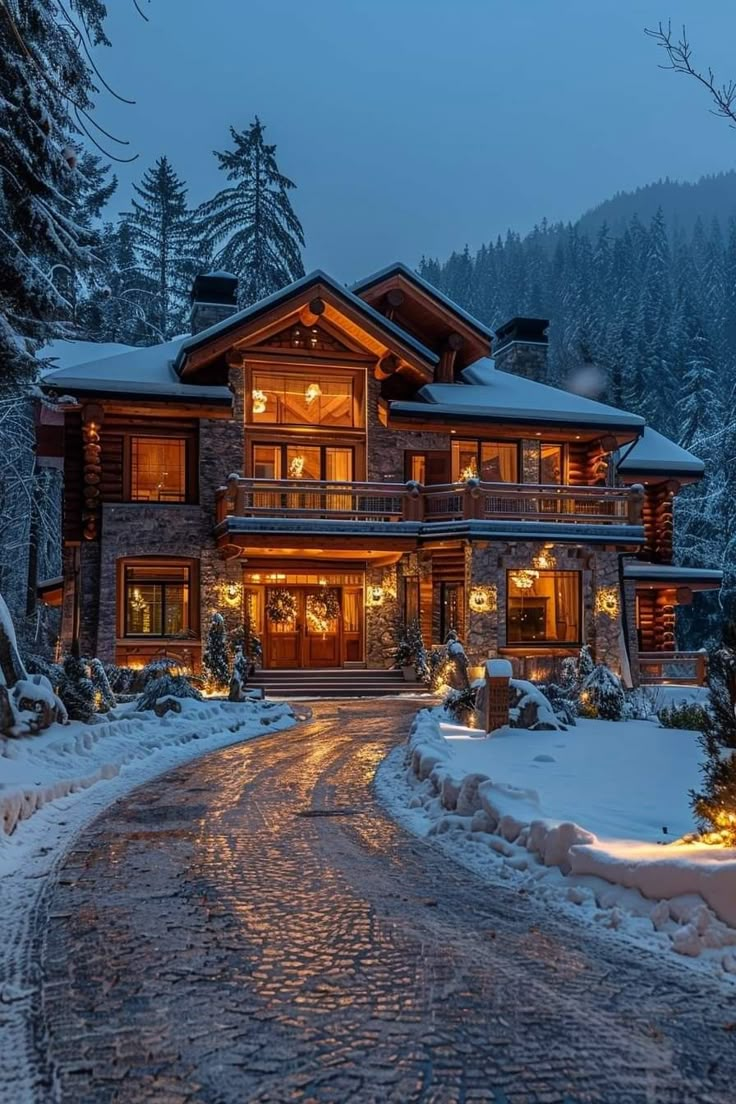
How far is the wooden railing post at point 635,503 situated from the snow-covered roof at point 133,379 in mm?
10849

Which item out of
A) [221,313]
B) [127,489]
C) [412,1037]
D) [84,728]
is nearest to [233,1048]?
[412,1037]

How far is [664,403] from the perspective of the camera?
2211 inches

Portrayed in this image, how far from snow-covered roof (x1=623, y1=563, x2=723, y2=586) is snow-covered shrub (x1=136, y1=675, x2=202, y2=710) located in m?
15.1

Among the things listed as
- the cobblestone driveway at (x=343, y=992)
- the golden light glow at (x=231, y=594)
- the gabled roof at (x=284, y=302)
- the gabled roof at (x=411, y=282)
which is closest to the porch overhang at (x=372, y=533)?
the golden light glow at (x=231, y=594)

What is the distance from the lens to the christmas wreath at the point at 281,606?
24172 mm

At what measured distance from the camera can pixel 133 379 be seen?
74.7ft

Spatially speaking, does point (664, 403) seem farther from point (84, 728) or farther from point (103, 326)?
point (84, 728)

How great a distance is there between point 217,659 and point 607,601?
1056cm

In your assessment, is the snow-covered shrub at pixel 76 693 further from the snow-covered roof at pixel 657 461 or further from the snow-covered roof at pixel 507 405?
the snow-covered roof at pixel 657 461

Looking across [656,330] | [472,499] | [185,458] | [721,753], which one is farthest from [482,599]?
[656,330]

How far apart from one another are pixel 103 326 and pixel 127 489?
21.3m

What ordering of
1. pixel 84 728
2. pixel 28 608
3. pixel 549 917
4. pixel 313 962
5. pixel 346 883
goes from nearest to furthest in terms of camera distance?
1. pixel 313 962
2. pixel 549 917
3. pixel 346 883
4. pixel 84 728
5. pixel 28 608

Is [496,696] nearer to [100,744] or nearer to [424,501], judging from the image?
[100,744]

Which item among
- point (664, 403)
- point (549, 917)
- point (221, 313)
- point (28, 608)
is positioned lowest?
point (549, 917)
